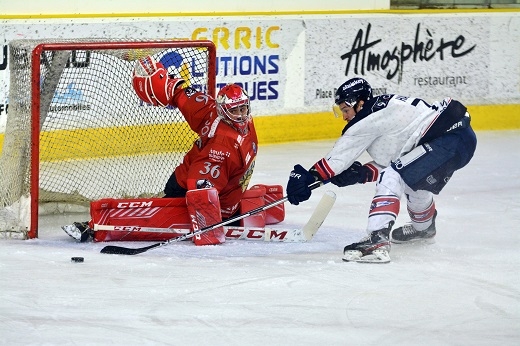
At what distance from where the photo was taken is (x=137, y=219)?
5039 mm

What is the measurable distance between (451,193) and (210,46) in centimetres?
175

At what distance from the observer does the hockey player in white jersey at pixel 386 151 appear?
4746 mm

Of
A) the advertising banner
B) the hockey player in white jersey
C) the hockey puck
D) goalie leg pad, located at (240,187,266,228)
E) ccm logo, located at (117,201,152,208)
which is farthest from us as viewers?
the advertising banner

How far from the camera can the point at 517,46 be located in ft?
29.6

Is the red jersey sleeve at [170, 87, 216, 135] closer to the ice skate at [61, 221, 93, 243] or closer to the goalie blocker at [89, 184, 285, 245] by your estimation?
the goalie blocker at [89, 184, 285, 245]

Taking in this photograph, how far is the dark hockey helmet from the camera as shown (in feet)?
15.7

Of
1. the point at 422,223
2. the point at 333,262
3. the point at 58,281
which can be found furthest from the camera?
the point at 422,223

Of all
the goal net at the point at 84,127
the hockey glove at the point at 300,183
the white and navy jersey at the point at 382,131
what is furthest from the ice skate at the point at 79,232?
the white and navy jersey at the point at 382,131

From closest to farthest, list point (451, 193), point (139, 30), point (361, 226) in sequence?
point (361, 226)
point (451, 193)
point (139, 30)

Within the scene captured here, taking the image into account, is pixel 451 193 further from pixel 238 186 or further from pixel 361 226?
pixel 238 186

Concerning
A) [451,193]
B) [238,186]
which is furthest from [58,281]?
[451,193]

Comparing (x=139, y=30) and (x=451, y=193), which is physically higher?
(x=139, y=30)

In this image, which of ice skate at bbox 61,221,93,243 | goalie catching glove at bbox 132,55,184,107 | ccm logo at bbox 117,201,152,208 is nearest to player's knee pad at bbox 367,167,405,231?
ccm logo at bbox 117,201,152,208

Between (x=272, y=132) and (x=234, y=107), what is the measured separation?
9.98 feet
